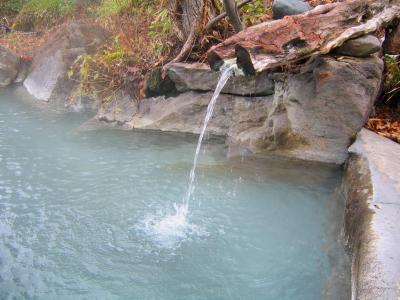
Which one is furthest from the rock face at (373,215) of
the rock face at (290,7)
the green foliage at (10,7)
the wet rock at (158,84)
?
the green foliage at (10,7)

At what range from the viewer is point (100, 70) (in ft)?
22.2

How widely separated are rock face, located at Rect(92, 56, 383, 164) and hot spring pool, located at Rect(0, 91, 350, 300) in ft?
0.75

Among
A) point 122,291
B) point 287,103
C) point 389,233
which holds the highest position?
point 287,103

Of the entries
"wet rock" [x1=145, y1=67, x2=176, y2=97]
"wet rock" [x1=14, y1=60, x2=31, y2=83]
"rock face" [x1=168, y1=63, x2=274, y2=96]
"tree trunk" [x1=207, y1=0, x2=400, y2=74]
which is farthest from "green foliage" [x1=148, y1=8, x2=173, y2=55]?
"wet rock" [x1=14, y1=60, x2=31, y2=83]

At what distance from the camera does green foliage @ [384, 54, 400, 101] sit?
4.90m

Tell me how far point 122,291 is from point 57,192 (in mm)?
1762

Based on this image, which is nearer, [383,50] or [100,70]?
[383,50]

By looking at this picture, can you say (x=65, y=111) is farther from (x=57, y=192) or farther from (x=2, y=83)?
(x=57, y=192)

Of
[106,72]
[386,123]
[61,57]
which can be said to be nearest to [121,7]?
[61,57]

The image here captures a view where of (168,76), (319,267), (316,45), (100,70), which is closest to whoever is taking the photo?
(319,267)

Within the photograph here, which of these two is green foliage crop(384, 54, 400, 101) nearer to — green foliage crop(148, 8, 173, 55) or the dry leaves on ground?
the dry leaves on ground

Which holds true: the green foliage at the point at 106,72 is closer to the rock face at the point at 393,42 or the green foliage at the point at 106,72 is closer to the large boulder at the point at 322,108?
the large boulder at the point at 322,108

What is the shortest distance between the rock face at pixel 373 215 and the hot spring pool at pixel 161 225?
277mm

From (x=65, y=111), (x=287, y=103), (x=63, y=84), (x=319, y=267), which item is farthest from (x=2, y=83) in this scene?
(x=319, y=267)
